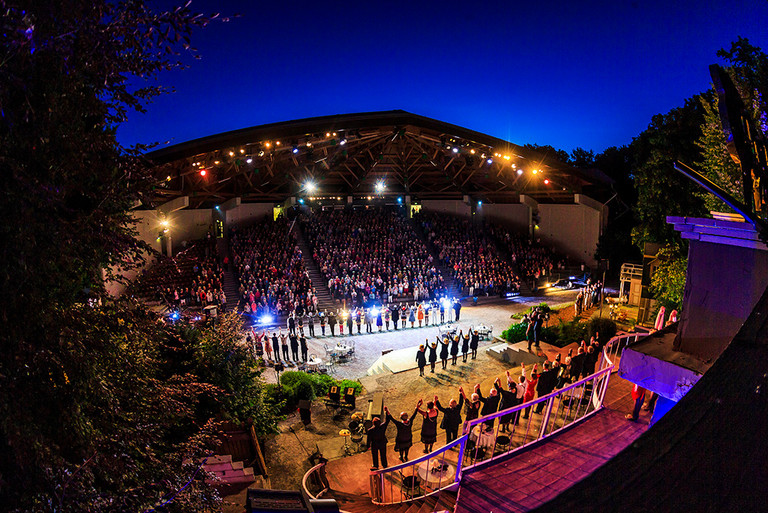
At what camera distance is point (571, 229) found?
1191 inches

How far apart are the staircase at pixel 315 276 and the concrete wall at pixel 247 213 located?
2429 mm

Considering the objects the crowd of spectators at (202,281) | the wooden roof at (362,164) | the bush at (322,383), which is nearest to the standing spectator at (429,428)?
the bush at (322,383)

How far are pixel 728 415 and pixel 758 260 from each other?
514 cm

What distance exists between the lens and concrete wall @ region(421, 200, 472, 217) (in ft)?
106

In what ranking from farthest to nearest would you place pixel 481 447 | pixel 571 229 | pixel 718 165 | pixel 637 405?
pixel 571 229 < pixel 718 165 < pixel 481 447 < pixel 637 405

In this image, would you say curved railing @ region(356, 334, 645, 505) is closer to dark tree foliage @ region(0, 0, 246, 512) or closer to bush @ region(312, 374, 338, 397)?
dark tree foliage @ region(0, 0, 246, 512)

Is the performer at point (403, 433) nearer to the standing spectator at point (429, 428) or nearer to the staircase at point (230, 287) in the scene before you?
the standing spectator at point (429, 428)

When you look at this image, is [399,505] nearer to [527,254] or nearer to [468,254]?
[468,254]

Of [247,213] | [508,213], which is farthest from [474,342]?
[508,213]

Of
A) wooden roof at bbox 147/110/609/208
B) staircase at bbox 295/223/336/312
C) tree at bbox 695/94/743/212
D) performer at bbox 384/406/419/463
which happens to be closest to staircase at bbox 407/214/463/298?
wooden roof at bbox 147/110/609/208

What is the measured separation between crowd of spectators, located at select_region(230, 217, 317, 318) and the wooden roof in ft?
9.50

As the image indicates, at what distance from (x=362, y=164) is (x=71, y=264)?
85.9 ft

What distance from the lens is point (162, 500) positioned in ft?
11.0

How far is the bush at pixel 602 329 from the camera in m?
14.2
